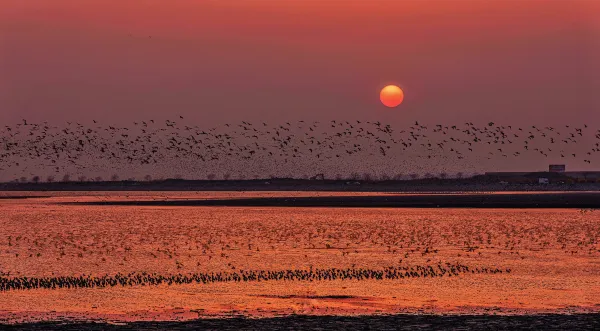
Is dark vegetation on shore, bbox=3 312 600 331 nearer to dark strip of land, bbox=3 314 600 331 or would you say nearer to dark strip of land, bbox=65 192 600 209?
dark strip of land, bbox=3 314 600 331

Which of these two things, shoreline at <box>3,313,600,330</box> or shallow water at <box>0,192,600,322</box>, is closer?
shoreline at <box>3,313,600,330</box>

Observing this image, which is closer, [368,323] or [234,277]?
[368,323]

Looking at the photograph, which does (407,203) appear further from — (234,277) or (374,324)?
(374,324)

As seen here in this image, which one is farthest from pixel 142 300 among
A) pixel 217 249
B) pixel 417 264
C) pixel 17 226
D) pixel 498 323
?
pixel 17 226

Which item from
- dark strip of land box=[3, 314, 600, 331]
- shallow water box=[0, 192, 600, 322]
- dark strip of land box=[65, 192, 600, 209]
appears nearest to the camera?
dark strip of land box=[3, 314, 600, 331]

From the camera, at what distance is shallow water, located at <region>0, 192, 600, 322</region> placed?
2944 centimetres

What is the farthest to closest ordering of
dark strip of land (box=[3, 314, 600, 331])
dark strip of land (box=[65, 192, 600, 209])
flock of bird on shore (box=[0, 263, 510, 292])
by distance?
dark strip of land (box=[65, 192, 600, 209]), flock of bird on shore (box=[0, 263, 510, 292]), dark strip of land (box=[3, 314, 600, 331])

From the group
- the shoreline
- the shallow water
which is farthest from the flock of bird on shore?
the shoreline

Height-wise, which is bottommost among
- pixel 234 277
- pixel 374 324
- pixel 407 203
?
pixel 374 324

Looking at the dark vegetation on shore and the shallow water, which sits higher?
the shallow water

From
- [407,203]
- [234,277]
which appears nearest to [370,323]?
[234,277]

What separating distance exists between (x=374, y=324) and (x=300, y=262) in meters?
17.1

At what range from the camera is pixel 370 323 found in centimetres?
2625

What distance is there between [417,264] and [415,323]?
16.2 meters
